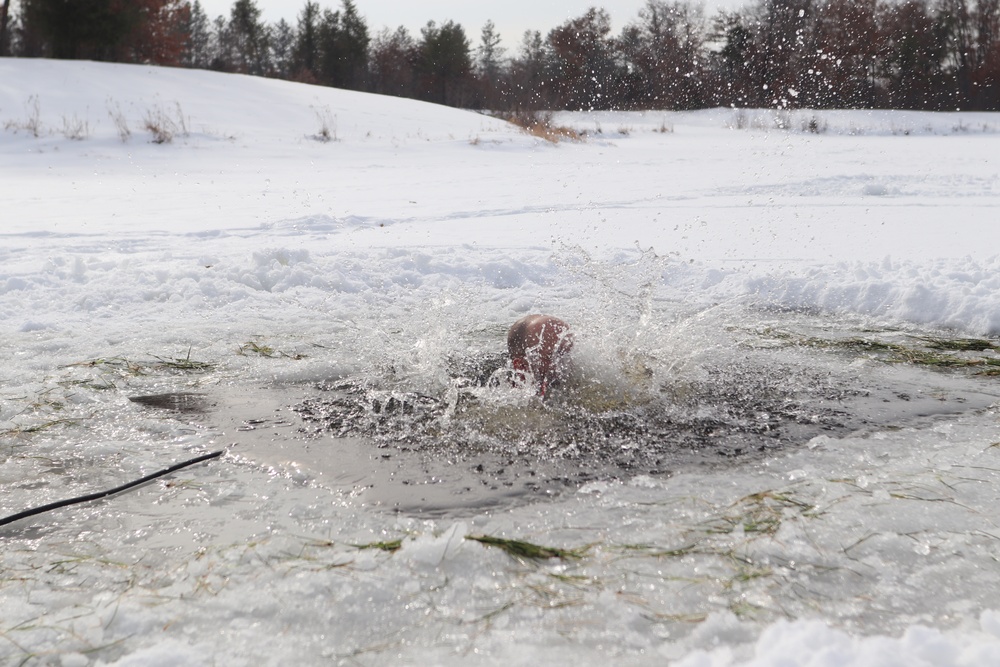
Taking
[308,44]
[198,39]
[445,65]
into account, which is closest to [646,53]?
[445,65]

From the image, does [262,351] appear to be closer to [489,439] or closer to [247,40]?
[489,439]

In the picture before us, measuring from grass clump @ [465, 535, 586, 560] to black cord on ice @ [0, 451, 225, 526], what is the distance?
1.21m

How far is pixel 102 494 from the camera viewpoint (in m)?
2.60

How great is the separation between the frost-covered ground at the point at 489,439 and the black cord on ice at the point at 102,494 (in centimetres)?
4

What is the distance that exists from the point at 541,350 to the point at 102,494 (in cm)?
198

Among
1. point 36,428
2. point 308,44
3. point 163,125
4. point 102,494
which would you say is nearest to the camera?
point 102,494

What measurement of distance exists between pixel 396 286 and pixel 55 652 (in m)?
3.95

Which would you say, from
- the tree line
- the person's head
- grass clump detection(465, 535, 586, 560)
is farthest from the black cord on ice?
the tree line

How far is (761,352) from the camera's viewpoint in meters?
4.28

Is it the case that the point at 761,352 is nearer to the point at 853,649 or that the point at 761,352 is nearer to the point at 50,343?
the point at 853,649

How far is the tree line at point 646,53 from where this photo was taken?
90.2 ft

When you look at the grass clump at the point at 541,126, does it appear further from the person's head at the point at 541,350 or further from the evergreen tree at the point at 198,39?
the evergreen tree at the point at 198,39

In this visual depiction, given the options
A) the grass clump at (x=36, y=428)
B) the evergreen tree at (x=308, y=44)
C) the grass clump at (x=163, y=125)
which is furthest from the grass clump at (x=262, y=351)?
the evergreen tree at (x=308, y=44)

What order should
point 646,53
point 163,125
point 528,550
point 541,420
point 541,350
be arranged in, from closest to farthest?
point 528,550, point 541,420, point 541,350, point 163,125, point 646,53
